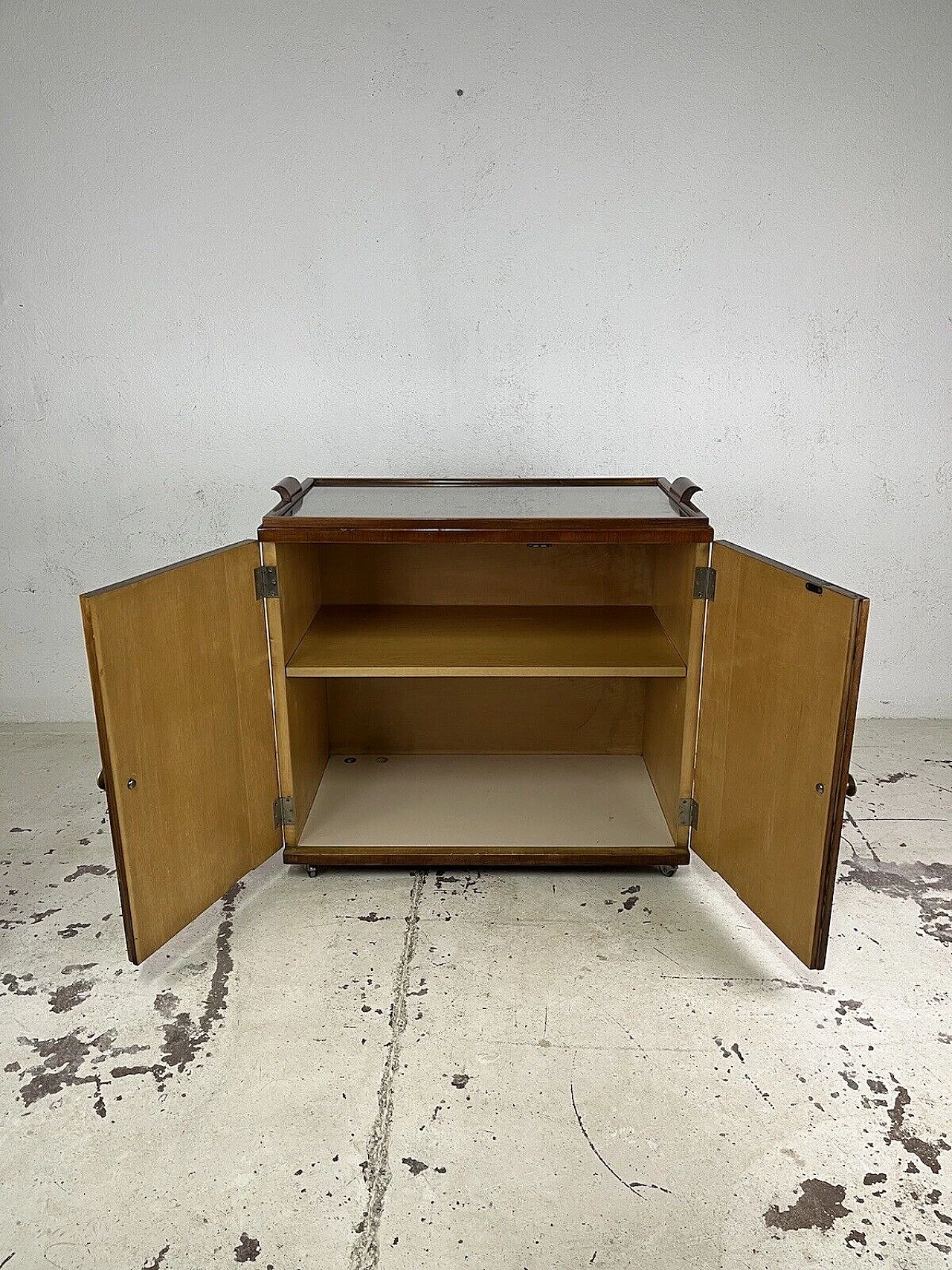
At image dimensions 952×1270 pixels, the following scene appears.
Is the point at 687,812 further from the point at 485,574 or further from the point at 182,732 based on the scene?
the point at 182,732

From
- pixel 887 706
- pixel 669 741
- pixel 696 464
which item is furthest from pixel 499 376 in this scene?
pixel 887 706

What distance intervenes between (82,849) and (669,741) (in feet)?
5.73

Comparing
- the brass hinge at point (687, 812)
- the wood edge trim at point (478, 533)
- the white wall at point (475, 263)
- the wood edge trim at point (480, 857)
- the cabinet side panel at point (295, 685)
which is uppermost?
the white wall at point (475, 263)

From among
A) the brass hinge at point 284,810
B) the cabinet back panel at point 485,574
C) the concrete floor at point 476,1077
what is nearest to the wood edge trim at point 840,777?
the concrete floor at point 476,1077

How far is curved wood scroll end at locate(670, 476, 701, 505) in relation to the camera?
2371 mm

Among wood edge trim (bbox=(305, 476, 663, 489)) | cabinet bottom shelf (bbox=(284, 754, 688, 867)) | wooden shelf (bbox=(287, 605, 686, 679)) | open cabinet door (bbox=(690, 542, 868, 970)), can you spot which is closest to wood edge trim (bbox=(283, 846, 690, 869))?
cabinet bottom shelf (bbox=(284, 754, 688, 867))

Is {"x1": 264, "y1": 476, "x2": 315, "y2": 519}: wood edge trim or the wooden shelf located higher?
{"x1": 264, "y1": 476, "x2": 315, "y2": 519}: wood edge trim

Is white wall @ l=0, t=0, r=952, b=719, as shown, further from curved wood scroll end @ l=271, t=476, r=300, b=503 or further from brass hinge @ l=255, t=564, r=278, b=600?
brass hinge @ l=255, t=564, r=278, b=600

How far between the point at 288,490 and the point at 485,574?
26.8 inches

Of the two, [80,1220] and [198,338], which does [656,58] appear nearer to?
[198,338]

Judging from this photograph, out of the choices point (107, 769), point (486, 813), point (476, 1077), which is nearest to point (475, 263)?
point (486, 813)

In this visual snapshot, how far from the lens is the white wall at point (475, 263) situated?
111 inches

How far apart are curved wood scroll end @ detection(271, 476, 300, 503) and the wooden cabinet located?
0.01 meters

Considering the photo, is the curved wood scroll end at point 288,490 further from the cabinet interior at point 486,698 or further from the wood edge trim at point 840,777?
the wood edge trim at point 840,777
